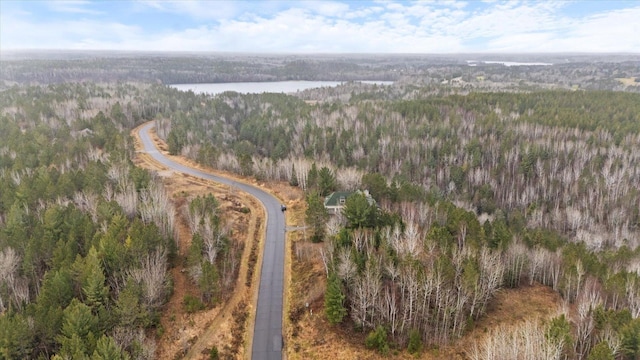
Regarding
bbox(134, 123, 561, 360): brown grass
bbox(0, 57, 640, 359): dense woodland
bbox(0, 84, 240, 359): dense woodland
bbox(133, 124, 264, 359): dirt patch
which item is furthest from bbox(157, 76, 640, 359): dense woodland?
bbox(0, 84, 240, 359): dense woodland

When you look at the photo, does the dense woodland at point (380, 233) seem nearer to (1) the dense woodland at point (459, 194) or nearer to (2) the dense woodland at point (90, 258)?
(2) the dense woodland at point (90, 258)

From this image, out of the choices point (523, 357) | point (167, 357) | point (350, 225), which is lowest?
point (167, 357)

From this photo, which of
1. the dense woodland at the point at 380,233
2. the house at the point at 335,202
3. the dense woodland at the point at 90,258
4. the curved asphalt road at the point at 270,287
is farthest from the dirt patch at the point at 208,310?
the house at the point at 335,202

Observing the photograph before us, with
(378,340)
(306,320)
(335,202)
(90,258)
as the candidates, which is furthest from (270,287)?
(90,258)

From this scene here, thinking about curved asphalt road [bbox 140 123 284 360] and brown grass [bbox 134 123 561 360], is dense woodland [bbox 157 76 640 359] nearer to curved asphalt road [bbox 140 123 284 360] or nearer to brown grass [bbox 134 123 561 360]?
brown grass [bbox 134 123 561 360]

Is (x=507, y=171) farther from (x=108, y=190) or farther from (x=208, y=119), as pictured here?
(x=208, y=119)

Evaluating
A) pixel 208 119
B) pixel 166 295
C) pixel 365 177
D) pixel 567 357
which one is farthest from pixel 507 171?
pixel 208 119
